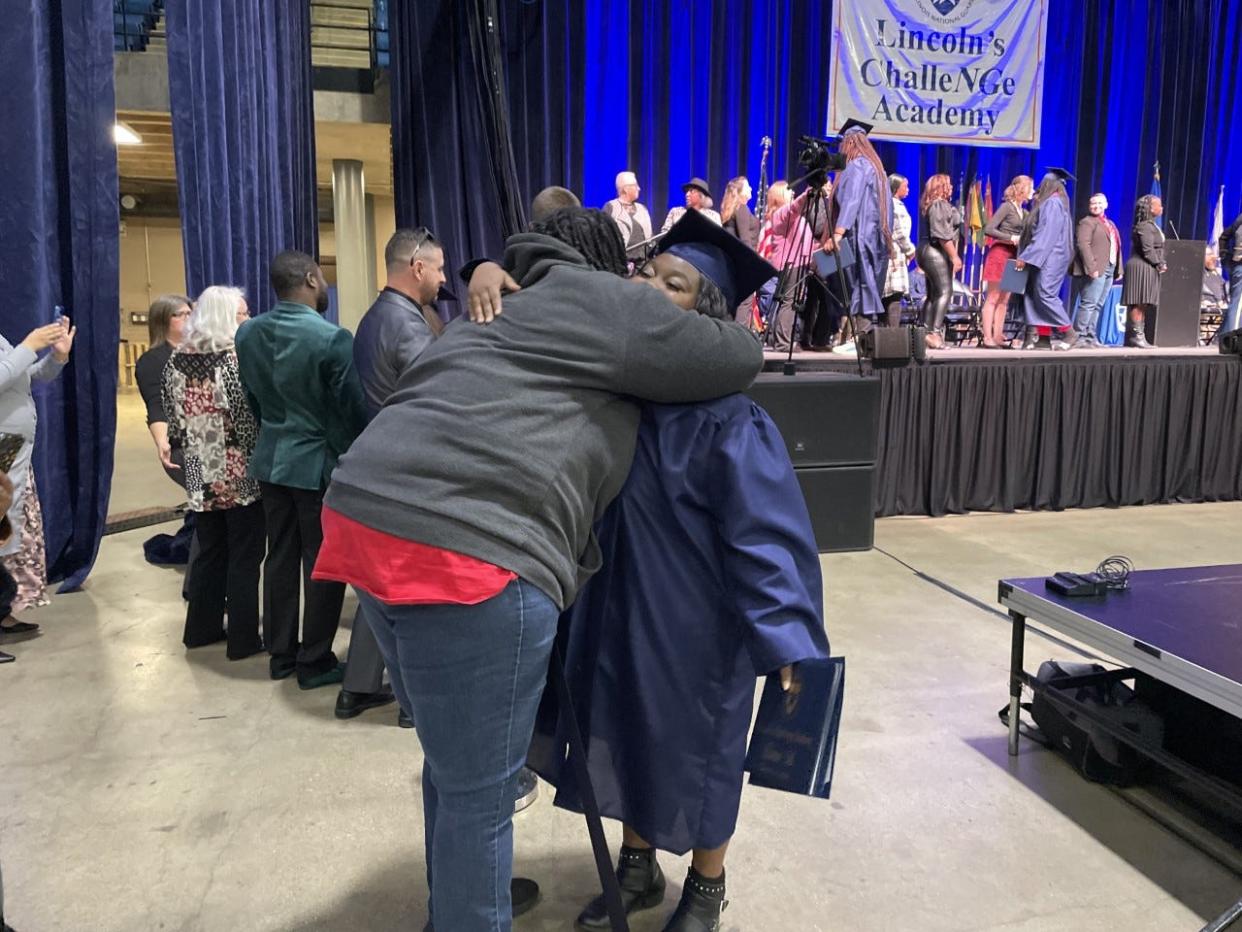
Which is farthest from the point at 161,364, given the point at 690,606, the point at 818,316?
the point at 818,316

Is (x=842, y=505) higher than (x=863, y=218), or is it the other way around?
(x=863, y=218)

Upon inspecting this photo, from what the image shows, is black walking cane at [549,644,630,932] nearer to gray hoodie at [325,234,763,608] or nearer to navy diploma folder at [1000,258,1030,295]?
gray hoodie at [325,234,763,608]

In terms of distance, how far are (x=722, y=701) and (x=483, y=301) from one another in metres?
0.71

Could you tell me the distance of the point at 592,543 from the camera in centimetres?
134

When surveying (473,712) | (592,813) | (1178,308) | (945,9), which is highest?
(945,9)

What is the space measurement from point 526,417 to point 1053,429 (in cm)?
523

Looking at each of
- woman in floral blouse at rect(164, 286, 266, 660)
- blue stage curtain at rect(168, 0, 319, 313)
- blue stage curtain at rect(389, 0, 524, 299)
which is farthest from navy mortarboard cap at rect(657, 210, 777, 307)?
blue stage curtain at rect(389, 0, 524, 299)

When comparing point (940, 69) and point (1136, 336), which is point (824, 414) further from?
point (940, 69)

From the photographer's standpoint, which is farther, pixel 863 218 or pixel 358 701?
pixel 863 218

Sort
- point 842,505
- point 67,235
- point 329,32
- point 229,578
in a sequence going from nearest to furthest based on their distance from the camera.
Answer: point 229,578, point 67,235, point 842,505, point 329,32

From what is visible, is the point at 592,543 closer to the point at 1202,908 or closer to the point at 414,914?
the point at 414,914

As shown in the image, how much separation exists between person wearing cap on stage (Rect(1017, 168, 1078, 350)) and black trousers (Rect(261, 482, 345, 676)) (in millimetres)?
5650

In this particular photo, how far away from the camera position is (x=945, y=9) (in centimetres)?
789

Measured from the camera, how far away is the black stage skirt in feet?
22.9
